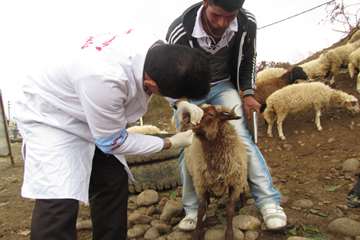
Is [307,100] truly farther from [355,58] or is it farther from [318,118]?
[355,58]

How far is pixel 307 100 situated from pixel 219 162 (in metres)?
3.18

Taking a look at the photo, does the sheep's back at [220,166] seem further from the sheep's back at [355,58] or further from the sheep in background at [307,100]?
the sheep's back at [355,58]

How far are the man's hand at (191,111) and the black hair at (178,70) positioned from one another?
2.57 ft

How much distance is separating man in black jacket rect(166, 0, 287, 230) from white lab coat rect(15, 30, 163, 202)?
32.2 inches

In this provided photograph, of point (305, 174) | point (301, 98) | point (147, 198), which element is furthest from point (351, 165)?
point (147, 198)

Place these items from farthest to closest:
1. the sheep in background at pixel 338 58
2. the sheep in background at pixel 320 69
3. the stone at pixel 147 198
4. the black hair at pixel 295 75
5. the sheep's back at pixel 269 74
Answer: the sheep's back at pixel 269 74 → the sheep in background at pixel 320 69 → the sheep in background at pixel 338 58 → the black hair at pixel 295 75 → the stone at pixel 147 198

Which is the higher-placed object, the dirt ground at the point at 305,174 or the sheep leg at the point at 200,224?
the sheep leg at the point at 200,224

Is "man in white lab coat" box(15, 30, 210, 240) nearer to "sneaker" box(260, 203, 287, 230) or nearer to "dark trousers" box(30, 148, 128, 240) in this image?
"dark trousers" box(30, 148, 128, 240)

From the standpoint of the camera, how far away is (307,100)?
19.3ft

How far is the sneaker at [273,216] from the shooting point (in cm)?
299

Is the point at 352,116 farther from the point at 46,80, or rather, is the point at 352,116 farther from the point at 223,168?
the point at 46,80

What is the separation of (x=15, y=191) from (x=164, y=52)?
3.85 m

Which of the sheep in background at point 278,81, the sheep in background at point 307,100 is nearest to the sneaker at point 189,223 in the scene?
the sheep in background at point 307,100

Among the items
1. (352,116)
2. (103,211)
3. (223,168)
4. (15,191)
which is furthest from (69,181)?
(352,116)
